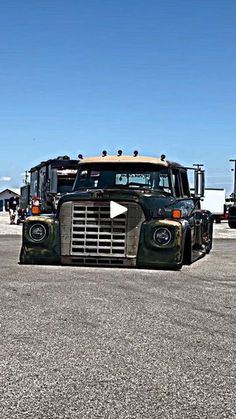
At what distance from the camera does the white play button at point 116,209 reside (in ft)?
36.2

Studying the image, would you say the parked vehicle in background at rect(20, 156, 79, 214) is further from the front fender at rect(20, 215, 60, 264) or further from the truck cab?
the front fender at rect(20, 215, 60, 264)

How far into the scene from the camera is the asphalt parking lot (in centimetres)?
414

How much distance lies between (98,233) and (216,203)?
146 feet

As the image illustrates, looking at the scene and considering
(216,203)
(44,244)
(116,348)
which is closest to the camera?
(116,348)

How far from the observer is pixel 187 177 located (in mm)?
13602

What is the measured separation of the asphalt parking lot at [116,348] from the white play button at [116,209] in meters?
1.44

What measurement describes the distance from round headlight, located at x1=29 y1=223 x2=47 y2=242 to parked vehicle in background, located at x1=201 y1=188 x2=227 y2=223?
4294 cm

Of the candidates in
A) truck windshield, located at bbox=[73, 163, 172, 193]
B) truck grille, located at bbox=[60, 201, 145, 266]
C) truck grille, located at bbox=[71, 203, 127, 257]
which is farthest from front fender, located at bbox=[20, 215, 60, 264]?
truck windshield, located at bbox=[73, 163, 172, 193]

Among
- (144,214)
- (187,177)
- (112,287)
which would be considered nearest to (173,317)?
(112,287)

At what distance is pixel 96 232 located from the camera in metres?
11.2

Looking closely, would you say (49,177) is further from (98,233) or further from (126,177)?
(98,233)

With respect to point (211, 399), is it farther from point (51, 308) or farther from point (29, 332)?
point (51, 308)

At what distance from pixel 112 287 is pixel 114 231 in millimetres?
2036

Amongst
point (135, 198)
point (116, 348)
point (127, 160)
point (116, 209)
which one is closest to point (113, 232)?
point (116, 209)
